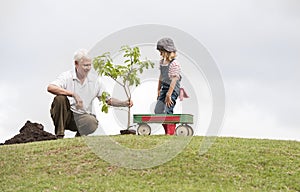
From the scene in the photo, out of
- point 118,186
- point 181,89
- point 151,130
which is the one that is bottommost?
point 118,186

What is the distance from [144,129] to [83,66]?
208cm

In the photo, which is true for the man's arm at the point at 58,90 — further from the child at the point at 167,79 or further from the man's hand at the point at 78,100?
the child at the point at 167,79

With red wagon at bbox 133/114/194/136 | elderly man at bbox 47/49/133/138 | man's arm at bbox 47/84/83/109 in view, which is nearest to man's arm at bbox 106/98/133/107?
elderly man at bbox 47/49/133/138

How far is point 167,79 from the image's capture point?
520 inches

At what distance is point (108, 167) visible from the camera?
11320mm

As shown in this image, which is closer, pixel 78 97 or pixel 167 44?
pixel 167 44

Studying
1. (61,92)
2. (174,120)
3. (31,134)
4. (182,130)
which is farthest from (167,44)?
(31,134)

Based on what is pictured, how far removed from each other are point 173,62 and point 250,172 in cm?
330

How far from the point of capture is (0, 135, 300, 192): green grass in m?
10.4

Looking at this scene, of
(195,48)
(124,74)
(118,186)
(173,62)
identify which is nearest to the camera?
(118,186)

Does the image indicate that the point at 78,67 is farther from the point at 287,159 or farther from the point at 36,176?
the point at 287,159

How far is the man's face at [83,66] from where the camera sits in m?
13.7

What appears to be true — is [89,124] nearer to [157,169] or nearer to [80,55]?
[80,55]

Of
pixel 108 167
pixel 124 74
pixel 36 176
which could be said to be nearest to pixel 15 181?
pixel 36 176
